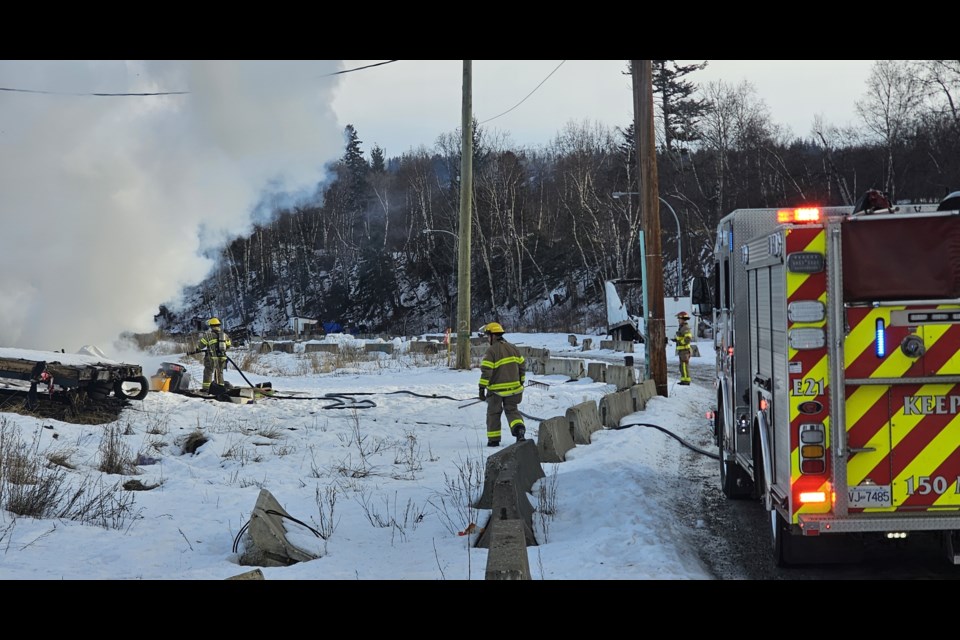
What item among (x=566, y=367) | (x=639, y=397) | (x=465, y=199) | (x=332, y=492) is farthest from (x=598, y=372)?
(x=332, y=492)

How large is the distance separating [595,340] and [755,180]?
58.7 ft

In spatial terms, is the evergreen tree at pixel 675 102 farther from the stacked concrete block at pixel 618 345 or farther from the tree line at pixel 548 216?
the stacked concrete block at pixel 618 345

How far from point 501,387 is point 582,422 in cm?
124

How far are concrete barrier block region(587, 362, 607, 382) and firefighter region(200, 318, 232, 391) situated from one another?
866 cm

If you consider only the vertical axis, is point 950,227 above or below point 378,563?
above

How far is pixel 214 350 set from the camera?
18.2m

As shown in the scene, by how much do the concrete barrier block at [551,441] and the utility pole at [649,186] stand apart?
20.2ft

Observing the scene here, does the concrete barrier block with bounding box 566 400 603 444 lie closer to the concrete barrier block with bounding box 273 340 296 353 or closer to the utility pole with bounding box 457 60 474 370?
the utility pole with bounding box 457 60 474 370
